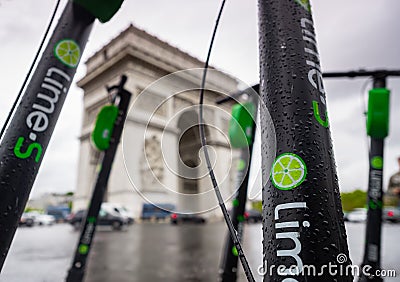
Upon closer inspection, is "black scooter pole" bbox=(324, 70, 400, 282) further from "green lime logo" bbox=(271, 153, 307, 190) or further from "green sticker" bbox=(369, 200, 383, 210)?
"green lime logo" bbox=(271, 153, 307, 190)

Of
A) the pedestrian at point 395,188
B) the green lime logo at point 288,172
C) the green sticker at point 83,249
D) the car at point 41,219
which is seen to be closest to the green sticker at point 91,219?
the green sticker at point 83,249

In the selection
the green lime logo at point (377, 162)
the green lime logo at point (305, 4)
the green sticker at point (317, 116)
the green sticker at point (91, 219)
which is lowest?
the green sticker at point (91, 219)

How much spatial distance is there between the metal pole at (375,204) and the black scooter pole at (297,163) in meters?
1.81

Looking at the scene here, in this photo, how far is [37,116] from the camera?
0.95m

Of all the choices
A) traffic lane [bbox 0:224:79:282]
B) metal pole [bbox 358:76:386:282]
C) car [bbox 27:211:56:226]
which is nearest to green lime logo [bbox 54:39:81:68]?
traffic lane [bbox 0:224:79:282]

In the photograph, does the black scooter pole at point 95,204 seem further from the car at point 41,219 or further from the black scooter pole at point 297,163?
the car at point 41,219

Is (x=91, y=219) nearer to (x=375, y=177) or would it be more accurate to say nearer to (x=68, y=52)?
(x=68, y=52)

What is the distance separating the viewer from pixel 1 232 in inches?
34.2

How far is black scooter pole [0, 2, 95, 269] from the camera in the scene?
0.89m

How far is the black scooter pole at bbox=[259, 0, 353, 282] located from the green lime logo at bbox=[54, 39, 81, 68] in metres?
0.61

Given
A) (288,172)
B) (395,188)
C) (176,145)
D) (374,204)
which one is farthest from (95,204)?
(395,188)

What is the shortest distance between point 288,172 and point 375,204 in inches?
80.8

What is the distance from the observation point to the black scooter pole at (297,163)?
23.2 inches

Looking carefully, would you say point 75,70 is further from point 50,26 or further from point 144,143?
point 144,143
